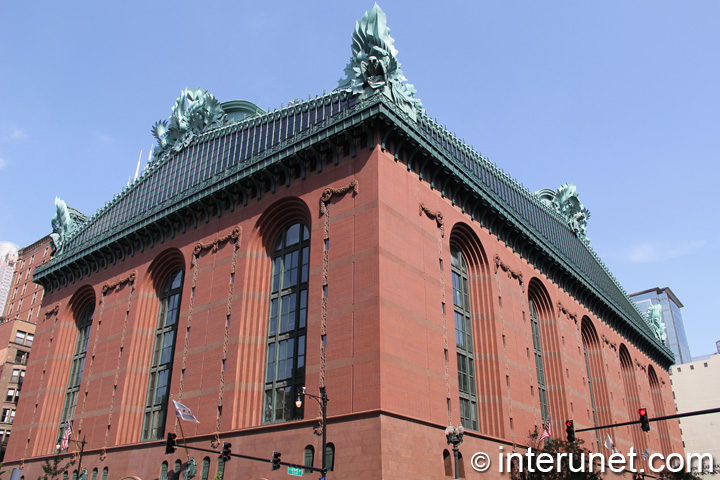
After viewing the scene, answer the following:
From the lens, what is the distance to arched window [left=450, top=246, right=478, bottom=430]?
40656 mm

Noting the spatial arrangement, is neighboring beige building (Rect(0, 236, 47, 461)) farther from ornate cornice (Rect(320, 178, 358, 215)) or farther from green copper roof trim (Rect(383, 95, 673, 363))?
green copper roof trim (Rect(383, 95, 673, 363))

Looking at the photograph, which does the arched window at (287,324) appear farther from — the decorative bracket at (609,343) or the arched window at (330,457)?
the decorative bracket at (609,343)

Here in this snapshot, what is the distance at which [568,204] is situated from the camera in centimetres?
7725

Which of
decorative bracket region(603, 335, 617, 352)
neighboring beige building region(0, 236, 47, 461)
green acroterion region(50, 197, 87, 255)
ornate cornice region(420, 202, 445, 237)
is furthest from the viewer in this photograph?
neighboring beige building region(0, 236, 47, 461)

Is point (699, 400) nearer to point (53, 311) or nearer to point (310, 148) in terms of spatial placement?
point (310, 148)

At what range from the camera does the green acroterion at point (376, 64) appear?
40969 millimetres

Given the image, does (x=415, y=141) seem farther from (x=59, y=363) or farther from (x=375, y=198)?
(x=59, y=363)

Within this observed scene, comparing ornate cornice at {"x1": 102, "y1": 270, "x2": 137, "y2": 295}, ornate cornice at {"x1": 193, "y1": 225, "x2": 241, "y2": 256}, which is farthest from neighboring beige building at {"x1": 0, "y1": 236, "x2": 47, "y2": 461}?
ornate cornice at {"x1": 193, "y1": 225, "x2": 241, "y2": 256}

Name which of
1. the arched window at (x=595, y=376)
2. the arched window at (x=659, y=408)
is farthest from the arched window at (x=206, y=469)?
the arched window at (x=659, y=408)

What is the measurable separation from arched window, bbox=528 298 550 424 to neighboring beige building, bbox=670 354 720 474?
78964 millimetres

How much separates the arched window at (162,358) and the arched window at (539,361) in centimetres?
2959

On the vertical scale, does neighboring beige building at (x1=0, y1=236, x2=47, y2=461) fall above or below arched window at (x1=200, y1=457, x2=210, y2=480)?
above

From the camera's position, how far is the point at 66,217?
67125 mm

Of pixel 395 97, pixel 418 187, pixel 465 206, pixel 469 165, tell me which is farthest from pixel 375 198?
pixel 469 165
